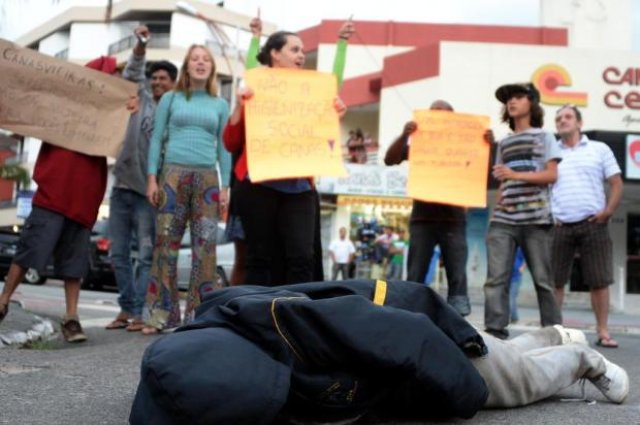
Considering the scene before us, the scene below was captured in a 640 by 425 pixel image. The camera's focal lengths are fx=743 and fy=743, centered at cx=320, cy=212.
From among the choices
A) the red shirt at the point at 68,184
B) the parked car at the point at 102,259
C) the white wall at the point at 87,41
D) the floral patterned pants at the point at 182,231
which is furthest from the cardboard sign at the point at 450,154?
the white wall at the point at 87,41

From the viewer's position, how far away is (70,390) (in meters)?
2.91

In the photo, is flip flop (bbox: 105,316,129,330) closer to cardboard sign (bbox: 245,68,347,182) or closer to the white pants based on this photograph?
cardboard sign (bbox: 245,68,347,182)

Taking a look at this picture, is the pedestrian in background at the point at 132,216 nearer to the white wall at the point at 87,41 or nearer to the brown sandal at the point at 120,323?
the brown sandal at the point at 120,323

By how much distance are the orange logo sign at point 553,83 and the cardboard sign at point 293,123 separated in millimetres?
19960

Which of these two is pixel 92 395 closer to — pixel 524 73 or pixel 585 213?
pixel 585 213

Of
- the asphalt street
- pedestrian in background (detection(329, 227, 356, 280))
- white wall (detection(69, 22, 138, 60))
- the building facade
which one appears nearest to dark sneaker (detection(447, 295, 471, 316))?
the asphalt street

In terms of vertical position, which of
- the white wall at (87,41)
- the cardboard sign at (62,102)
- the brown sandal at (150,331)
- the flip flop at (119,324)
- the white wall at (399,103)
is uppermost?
the white wall at (87,41)

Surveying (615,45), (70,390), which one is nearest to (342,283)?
(70,390)

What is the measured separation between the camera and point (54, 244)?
4.47m

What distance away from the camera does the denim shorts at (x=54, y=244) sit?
439 cm

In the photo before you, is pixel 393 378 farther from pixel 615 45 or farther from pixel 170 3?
pixel 170 3

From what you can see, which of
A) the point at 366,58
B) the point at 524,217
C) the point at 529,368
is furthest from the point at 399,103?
the point at 529,368

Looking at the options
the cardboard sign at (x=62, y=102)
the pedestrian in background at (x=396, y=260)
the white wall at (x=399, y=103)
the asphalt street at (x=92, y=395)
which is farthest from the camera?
the white wall at (x=399, y=103)

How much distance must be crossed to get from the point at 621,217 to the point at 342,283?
19.9 meters
